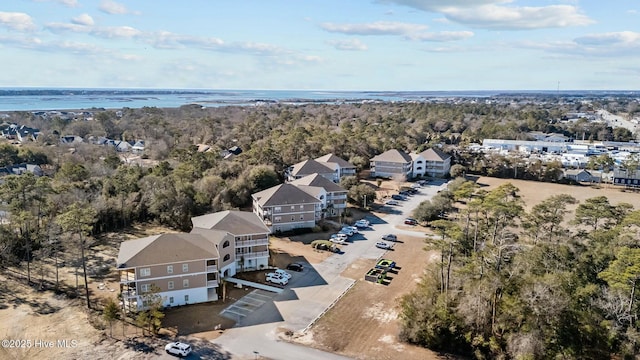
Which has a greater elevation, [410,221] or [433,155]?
[433,155]

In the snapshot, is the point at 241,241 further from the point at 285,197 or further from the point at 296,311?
the point at 285,197

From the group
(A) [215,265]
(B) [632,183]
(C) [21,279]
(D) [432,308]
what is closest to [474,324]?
(D) [432,308]

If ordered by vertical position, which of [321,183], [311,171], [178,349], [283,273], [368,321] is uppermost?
[311,171]

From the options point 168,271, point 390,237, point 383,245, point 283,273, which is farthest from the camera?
point 390,237

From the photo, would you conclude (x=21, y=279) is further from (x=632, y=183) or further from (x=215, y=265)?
(x=632, y=183)

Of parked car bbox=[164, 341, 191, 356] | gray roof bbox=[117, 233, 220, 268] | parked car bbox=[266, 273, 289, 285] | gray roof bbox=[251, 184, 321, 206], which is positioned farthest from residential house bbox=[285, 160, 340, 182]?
parked car bbox=[164, 341, 191, 356]

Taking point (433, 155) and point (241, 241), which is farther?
point (433, 155)

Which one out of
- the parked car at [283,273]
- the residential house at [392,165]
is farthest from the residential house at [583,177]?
the parked car at [283,273]

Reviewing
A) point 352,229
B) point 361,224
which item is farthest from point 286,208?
point 361,224
